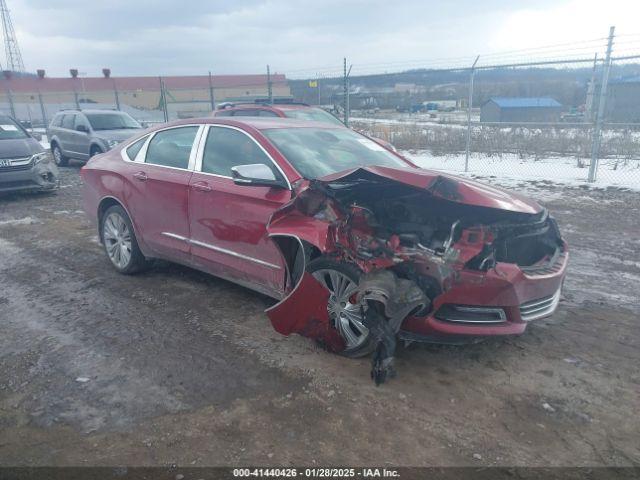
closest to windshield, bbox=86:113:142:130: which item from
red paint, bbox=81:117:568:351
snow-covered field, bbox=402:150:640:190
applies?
snow-covered field, bbox=402:150:640:190

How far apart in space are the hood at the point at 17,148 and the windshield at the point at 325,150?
707 centimetres

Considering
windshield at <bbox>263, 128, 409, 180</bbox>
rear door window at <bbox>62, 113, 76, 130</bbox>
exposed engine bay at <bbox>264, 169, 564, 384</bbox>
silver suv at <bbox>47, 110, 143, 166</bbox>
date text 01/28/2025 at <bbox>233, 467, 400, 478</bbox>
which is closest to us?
date text 01/28/2025 at <bbox>233, 467, 400, 478</bbox>

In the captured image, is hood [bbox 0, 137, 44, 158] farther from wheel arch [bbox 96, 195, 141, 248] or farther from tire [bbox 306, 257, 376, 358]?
tire [bbox 306, 257, 376, 358]

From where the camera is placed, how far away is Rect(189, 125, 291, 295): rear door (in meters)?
3.87

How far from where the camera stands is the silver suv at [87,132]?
12.8m

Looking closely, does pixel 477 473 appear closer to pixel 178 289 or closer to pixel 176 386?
pixel 176 386

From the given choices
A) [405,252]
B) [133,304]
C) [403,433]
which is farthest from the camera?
[133,304]

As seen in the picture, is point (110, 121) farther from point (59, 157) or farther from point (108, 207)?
point (108, 207)

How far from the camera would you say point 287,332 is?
3.57 metres

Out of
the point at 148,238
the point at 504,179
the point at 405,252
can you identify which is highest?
the point at 405,252

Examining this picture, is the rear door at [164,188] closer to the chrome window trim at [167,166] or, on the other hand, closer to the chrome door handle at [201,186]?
the chrome window trim at [167,166]

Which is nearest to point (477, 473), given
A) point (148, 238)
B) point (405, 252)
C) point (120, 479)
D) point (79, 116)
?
point (405, 252)

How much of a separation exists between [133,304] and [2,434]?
6.08 ft

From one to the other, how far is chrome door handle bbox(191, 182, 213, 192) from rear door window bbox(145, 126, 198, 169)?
29 cm
